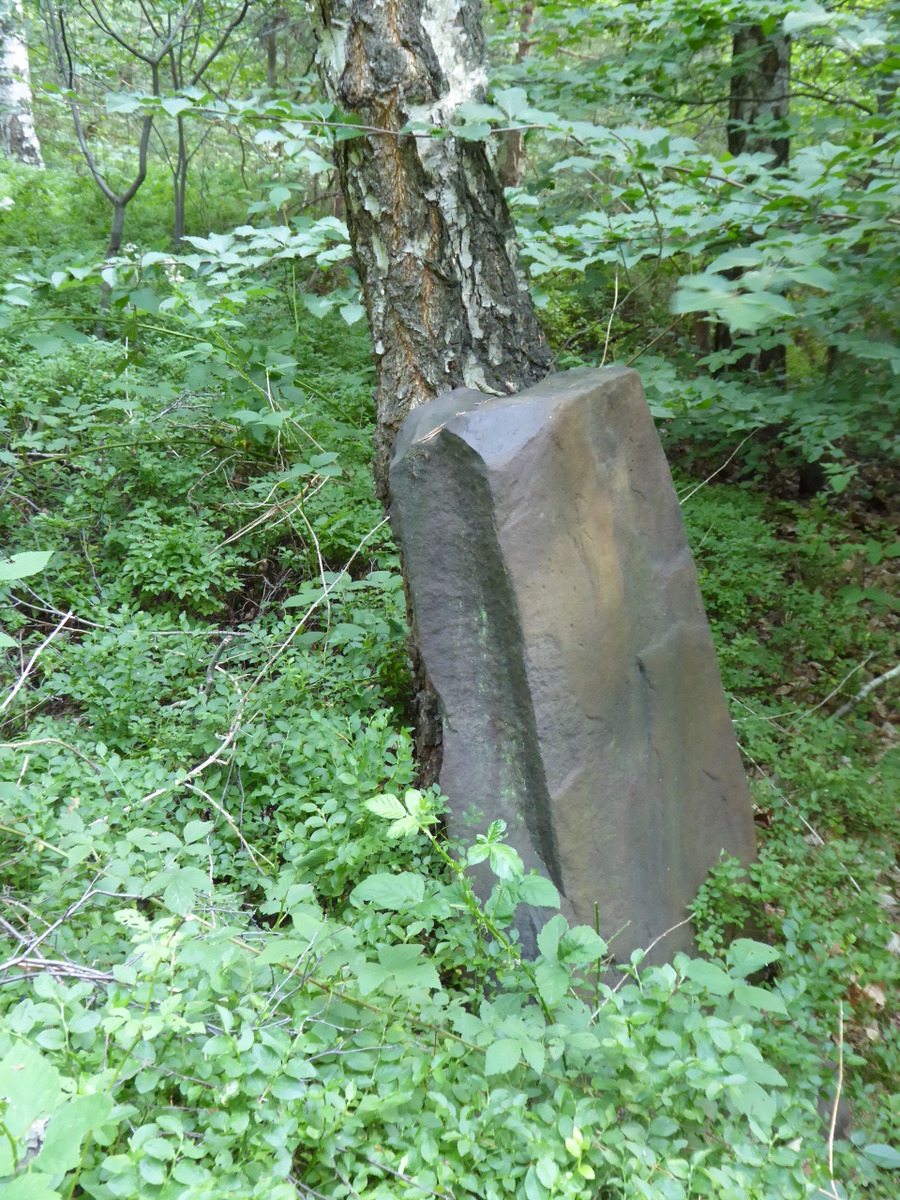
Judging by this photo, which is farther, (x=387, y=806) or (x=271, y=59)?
(x=271, y=59)

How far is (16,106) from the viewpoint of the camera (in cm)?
848

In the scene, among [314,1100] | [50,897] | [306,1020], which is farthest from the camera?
[50,897]

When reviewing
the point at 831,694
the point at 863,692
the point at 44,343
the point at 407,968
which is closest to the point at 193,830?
the point at 407,968

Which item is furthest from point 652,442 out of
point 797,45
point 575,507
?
point 797,45

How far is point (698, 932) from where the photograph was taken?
2281mm

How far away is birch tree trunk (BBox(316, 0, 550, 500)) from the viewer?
2.30 m

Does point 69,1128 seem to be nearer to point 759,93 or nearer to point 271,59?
point 759,93

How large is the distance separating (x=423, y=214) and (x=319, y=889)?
6.69ft

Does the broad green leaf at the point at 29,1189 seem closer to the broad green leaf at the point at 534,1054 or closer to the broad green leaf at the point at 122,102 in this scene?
the broad green leaf at the point at 534,1054

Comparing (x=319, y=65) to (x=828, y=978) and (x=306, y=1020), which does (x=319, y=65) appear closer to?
(x=306, y=1020)

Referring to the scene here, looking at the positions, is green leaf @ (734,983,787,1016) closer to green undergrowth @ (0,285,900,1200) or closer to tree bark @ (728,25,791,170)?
green undergrowth @ (0,285,900,1200)

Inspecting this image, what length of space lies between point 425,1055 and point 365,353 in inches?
187

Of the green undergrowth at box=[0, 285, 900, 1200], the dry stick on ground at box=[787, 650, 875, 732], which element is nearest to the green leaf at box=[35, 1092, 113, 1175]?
the green undergrowth at box=[0, 285, 900, 1200]

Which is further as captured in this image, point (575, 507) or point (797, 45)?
point (797, 45)
